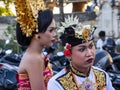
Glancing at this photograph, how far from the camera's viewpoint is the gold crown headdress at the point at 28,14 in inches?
155

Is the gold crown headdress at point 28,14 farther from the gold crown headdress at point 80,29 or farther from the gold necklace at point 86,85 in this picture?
the gold necklace at point 86,85

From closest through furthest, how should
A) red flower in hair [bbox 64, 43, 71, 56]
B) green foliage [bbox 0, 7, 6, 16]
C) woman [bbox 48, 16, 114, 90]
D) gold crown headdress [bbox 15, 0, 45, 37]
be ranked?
woman [bbox 48, 16, 114, 90]
red flower in hair [bbox 64, 43, 71, 56]
gold crown headdress [bbox 15, 0, 45, 37]
green foliage [bbox 0, 7, 6, 16]

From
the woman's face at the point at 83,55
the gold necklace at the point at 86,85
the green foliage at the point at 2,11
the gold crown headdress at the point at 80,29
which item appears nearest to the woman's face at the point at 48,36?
the gold crown headdress at the point at 80,29

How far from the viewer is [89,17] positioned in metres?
22.4

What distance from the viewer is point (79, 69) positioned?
147 inches

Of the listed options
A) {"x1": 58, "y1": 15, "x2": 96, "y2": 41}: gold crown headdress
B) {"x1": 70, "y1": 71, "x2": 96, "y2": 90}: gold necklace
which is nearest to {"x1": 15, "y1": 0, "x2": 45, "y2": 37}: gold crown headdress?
{"x1": 58, "y1": 15, "x2": 96, "y2": 41}: gold crown headdress

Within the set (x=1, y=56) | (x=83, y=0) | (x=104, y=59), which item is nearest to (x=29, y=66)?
(x=104, y=59)

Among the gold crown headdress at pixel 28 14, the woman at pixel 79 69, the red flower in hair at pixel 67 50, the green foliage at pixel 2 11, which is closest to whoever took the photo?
the woman at pixel 79 69

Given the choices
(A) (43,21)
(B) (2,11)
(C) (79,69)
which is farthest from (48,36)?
(B) (2,11)

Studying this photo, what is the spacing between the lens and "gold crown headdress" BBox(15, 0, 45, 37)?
155 inches

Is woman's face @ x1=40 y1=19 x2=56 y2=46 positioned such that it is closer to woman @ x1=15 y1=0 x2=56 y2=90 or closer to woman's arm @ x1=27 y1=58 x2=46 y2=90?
woman @ x1=15 y1=0 x2=56 y2=90

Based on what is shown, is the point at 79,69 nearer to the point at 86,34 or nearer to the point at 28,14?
the point at 86,34

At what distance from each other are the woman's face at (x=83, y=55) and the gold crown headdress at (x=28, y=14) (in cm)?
39

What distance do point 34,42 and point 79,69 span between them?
459 mm
